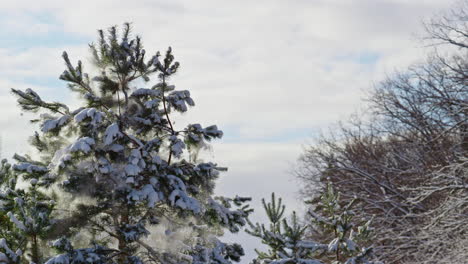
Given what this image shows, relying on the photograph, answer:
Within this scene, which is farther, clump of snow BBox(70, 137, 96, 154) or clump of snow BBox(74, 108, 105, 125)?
clump of snow BBox(74, 108, 105, 125)

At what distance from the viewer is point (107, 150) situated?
370 inches

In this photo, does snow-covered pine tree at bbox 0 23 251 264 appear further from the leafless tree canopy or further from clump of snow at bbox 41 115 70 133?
the leafless tree canopy

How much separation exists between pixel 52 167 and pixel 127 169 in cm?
118

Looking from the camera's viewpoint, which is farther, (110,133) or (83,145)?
(110,133)

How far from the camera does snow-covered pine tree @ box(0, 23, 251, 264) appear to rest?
9.08 metres

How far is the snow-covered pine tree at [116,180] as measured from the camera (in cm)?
908

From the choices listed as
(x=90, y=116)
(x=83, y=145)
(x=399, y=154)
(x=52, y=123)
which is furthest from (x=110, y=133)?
(x=399, y=154)

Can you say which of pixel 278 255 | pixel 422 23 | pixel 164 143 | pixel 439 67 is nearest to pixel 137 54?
pixel 164 143

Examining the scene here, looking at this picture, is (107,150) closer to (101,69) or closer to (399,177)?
(101,69)

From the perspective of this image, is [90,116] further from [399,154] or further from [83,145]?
[399,154]

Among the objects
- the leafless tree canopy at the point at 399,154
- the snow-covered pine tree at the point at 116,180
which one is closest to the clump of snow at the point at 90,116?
the snow-covered pine tree at the point at 116,180

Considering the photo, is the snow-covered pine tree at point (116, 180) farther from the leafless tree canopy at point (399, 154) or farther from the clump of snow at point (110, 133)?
the leafless tree canopy at point (399, 154)

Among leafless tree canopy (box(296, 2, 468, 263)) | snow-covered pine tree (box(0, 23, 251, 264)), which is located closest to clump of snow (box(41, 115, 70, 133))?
snow-covered pine tree (box(0, 23, 251, 264))

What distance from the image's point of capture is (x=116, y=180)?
9375mm
